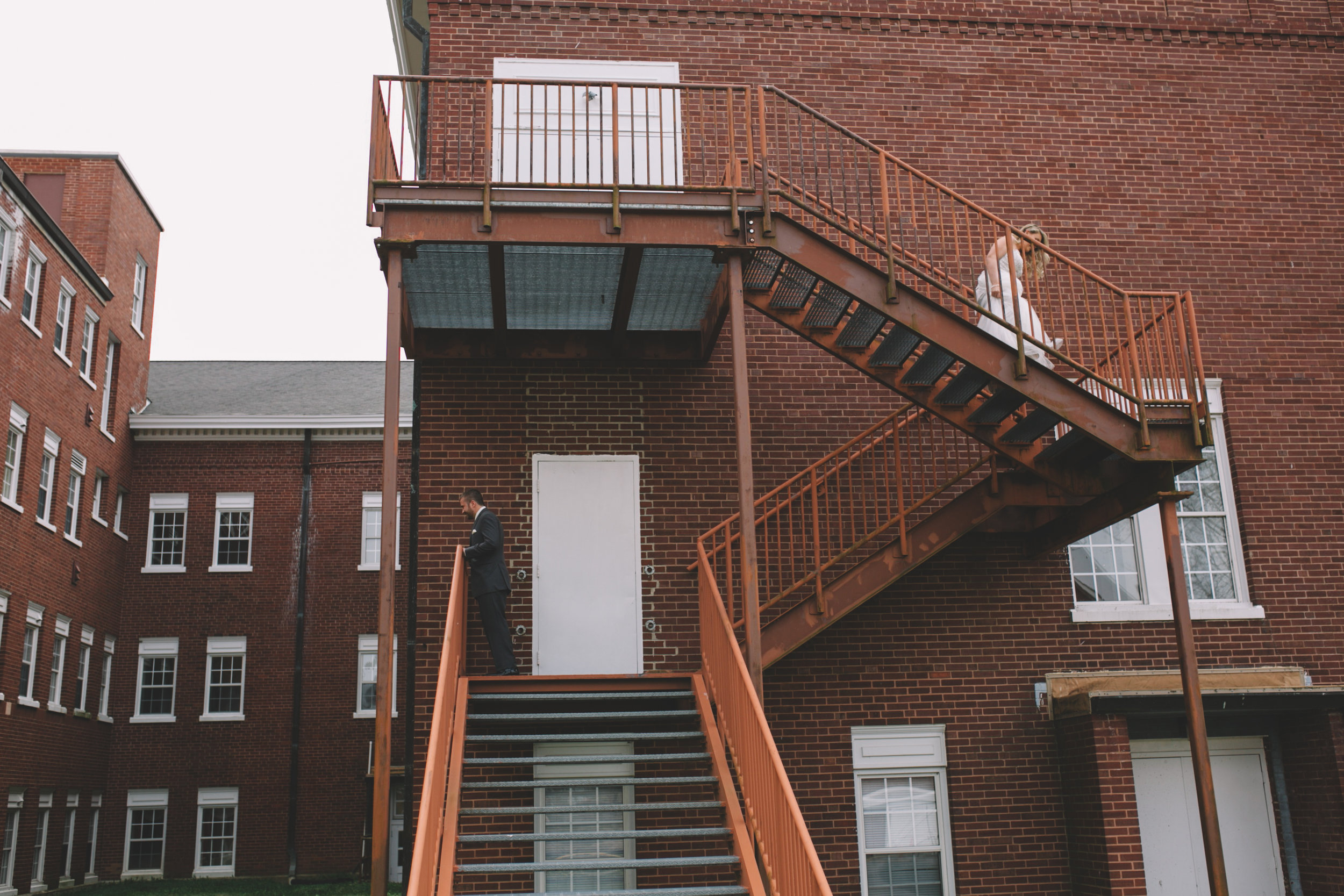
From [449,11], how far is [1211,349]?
8.55 metres

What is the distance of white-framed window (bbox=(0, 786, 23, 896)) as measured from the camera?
72.1 ft

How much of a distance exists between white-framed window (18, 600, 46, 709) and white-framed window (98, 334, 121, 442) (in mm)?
5389

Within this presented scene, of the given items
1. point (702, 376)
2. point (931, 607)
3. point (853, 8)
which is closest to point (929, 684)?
point (931, 607)

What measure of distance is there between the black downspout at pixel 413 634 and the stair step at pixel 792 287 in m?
3.38

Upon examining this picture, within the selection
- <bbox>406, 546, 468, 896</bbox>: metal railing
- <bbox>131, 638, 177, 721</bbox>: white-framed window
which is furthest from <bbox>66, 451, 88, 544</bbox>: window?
<bbox>406, 546, 468, 896</bbox>: metal railing

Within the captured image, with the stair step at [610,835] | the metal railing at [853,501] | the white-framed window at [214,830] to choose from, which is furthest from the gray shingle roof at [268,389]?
the stair step at [610,835]

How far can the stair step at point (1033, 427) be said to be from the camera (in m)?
8.92

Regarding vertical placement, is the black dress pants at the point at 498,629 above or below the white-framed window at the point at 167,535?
below

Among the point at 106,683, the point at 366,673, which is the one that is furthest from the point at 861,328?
the point at 106,683

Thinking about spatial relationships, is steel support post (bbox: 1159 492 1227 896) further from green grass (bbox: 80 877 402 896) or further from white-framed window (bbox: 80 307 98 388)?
white-framed window (bbox: 80 307 98 388)

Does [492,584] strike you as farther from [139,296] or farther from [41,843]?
[139,296]

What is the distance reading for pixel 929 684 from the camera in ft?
35.3

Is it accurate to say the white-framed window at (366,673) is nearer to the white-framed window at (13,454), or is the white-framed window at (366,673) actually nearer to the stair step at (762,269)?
the white-framed window at (13,454)

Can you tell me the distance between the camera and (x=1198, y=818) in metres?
10.6
